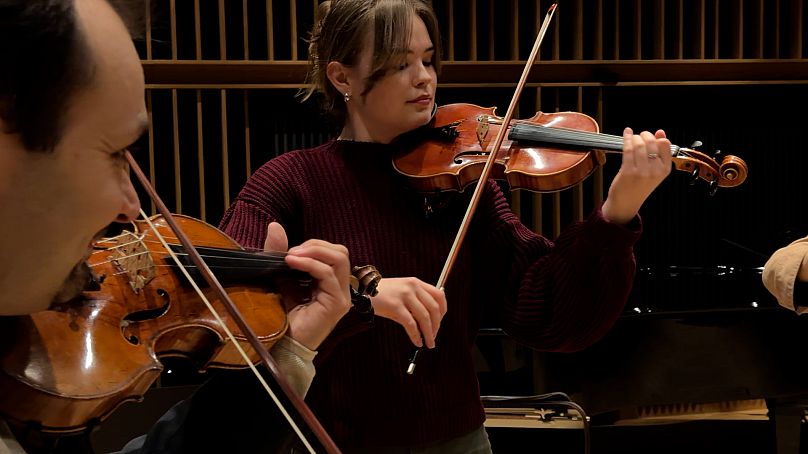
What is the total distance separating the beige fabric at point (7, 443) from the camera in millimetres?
562

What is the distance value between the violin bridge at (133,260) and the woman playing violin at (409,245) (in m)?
0.36

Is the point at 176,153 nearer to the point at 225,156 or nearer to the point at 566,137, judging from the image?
the point at 225,156

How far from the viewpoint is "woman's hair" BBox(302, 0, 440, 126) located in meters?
1.43

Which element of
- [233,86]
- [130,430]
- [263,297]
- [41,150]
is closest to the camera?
[41,150]

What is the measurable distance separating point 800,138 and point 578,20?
43.7 inches

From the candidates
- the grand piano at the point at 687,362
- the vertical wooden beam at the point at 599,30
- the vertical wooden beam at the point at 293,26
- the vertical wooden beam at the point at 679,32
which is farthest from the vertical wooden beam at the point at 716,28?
the vertical wooden beam at the point at 293,26

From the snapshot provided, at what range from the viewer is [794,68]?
11.0 feet

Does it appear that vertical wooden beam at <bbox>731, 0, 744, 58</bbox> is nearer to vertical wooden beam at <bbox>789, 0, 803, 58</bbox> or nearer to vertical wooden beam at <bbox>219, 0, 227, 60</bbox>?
vertical wooden beam at <bbox>789, 0, 803, 58</bbox>

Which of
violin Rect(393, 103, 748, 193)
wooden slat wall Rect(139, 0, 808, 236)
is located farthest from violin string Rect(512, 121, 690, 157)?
wooden slat wall Rect(139, 0, 808, 236)

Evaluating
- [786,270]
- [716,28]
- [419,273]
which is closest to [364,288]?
[419,273]

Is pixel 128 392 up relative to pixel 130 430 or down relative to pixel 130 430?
up

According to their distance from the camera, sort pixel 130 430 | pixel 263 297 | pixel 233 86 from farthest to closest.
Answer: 1. pixel 233 86
2. pixel 130 430
3. pixel 263 297

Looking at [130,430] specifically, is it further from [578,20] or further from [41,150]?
[578,20]

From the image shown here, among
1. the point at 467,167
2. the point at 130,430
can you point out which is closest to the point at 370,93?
the point at 467,167
